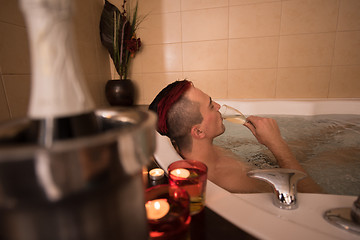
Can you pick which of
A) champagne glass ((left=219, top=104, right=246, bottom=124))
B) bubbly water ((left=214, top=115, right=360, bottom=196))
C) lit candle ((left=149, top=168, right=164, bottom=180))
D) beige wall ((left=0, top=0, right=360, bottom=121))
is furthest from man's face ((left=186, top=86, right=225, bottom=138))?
beige wall ((left=0, top=0, right=360, bottom=121))

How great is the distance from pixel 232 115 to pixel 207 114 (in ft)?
0.72

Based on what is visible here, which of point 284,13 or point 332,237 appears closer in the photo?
point 332,237

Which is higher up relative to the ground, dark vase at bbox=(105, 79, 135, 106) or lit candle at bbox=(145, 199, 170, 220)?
dark vase at bbox=(105, 79, 135, 106)

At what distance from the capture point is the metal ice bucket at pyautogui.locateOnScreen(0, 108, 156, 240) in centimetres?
12

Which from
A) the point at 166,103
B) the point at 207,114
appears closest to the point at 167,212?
the point at 166,103

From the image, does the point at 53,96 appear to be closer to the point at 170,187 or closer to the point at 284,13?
the point at 170,187

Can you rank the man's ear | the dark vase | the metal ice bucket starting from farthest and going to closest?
the dark vase
the man's ear
the metal ice bucket

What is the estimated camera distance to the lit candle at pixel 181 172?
17.7 inches

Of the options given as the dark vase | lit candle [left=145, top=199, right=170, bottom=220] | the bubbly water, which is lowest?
the bubbly water

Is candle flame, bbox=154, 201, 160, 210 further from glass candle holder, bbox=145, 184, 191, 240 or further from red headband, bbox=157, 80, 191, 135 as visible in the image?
red headband, bbox=157, 80, 191, 135

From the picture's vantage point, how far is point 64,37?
156 millimetres

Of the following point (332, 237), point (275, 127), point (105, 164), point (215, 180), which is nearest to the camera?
point (105, 164)

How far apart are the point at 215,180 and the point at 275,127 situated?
0.50 m

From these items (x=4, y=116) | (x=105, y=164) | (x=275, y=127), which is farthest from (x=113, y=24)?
(x=105, y=164)
